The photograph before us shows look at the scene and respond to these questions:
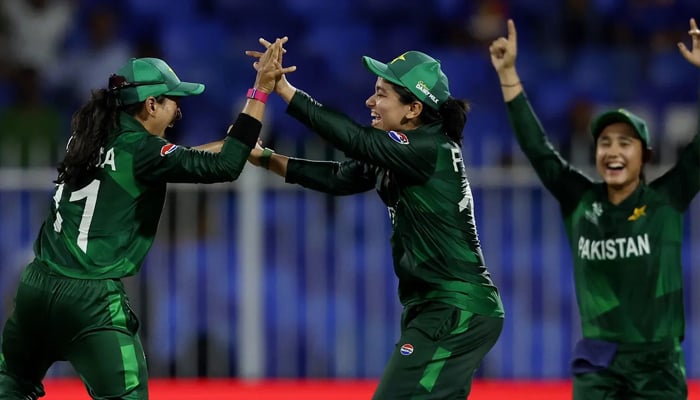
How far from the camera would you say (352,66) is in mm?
11781

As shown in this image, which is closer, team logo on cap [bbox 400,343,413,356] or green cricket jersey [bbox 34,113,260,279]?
team logo on cap [bbox 400,343,413,356]

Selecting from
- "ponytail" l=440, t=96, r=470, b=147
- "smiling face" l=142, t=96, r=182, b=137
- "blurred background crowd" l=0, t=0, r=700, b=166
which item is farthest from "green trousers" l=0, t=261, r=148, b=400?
"blurred background crowd" l=0, t=0, r=700, b=166

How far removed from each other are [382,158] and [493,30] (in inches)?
255

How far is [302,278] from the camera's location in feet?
32.2

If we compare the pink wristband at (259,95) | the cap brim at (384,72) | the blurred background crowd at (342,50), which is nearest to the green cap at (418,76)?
the cap brim at (384,72)

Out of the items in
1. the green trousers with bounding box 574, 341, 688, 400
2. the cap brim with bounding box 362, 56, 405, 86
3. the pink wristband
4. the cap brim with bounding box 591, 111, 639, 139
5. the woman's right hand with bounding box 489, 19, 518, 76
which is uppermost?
the woman's right hand with bounding box 489, 19, 518, 76

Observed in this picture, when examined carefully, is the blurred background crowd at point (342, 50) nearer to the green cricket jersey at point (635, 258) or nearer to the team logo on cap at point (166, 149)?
the green cricket jersey at point (635, 258)

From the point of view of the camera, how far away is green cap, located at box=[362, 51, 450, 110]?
19.1 feet

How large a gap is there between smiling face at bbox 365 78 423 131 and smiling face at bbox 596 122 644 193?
34.0 inches

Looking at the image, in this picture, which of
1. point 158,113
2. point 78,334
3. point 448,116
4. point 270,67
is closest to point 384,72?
point 448,116

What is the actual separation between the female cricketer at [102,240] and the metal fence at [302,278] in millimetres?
3926

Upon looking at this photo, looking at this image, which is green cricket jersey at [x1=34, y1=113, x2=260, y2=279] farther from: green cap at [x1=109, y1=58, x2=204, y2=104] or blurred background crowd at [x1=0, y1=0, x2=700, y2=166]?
blurred background crowd at [x1=0, y1=0, x2=700, y2=166]

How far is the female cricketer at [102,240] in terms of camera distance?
5527 mm

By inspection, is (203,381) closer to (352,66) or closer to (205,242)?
(205,242)
